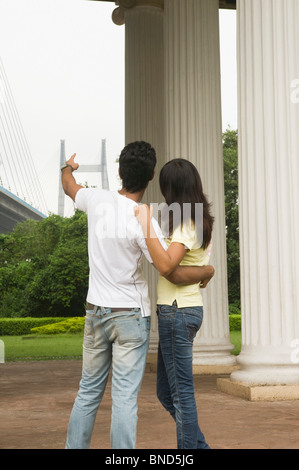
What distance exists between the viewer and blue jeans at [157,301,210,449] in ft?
31.1

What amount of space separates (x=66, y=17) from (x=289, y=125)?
154m

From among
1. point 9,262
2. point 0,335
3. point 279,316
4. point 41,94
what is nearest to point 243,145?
point 279,316

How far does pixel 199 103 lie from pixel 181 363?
1957cm

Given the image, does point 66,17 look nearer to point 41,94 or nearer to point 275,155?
point 41,94

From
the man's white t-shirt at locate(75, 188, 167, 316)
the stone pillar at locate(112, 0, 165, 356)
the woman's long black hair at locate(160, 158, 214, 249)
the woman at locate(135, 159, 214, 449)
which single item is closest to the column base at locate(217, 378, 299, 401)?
the woman at locate(135, 159, 214, 449)

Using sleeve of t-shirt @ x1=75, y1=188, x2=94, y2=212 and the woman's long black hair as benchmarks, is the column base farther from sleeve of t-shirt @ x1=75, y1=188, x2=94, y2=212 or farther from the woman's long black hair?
sleeve of t-shirt @ x1=75, y1=188, x2=94, y2=212

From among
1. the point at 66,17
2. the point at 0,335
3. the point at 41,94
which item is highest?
the point at 66,17

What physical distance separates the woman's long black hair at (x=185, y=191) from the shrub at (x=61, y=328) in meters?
65.8

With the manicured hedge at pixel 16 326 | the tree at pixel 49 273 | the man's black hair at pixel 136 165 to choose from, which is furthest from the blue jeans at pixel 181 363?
the tree at pixel 49 273

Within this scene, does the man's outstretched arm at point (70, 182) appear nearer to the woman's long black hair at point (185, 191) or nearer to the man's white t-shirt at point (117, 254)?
the man's white t-shirt at point (117, 254)

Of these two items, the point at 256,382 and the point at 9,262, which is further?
the point at 9,262

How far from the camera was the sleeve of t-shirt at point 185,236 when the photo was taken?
31.0 feet
